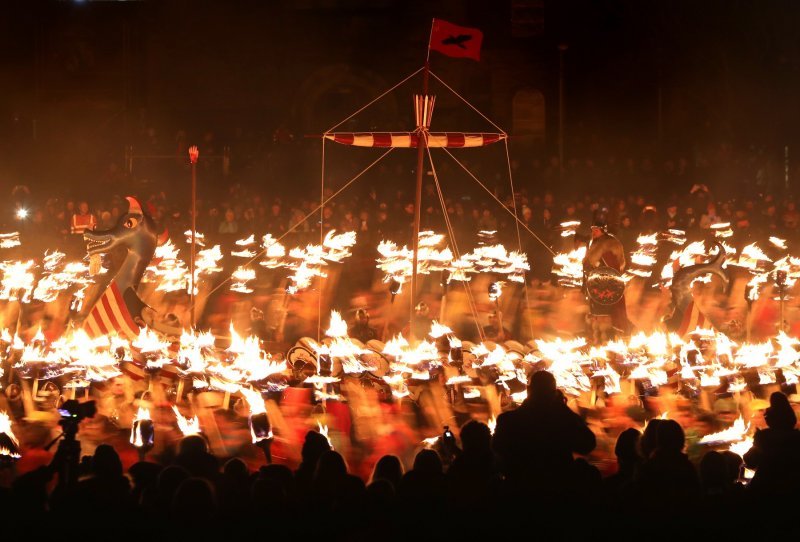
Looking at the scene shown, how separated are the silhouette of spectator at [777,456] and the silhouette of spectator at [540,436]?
3.29ft

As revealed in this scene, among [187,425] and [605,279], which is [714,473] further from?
[605,279]

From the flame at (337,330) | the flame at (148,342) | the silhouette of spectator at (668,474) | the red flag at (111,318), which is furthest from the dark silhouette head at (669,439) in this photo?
the red flag at (111,318)

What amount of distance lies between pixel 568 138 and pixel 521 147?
151cm

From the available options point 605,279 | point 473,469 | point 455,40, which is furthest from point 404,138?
point 473,469

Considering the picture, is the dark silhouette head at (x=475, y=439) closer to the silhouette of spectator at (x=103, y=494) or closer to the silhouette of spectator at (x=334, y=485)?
the silhouette of spectator at (x=334, y=485)

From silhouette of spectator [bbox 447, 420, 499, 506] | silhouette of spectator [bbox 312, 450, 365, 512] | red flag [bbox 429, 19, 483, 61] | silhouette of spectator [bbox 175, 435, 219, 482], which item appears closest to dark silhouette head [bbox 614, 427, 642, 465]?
silhouette of spectator [bbox 447, 420, 499, 506]

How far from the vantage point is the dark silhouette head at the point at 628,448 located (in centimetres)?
634

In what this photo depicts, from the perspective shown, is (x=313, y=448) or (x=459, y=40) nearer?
(x=313, y=448)

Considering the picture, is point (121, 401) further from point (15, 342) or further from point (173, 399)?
point (15, 342)

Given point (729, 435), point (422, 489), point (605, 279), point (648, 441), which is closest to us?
point (422, 489)

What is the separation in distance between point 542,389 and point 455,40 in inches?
258

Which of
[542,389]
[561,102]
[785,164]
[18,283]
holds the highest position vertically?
[561,102]

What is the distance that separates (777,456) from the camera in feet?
19.9

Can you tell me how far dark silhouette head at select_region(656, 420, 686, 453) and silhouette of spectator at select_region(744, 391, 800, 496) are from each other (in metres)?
0.44
